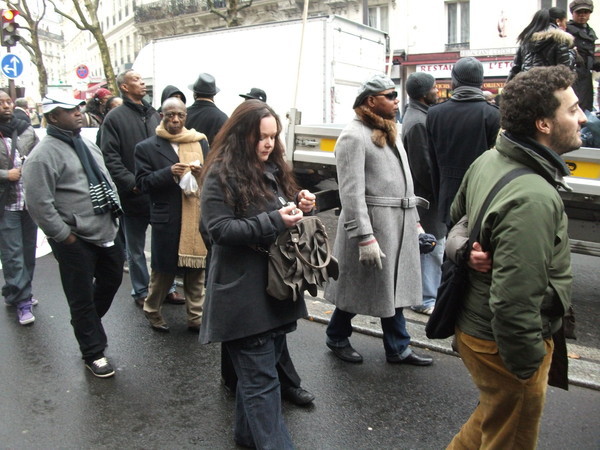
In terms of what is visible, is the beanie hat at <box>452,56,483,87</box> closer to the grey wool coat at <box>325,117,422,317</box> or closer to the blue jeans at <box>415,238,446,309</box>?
the grey wool coat at <box>325,117,422,317</box>

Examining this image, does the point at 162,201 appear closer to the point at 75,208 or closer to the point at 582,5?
the point at 75,208

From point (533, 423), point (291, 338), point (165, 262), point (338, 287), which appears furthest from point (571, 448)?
point (165, 262)

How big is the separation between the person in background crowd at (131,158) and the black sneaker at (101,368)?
4.62 feet

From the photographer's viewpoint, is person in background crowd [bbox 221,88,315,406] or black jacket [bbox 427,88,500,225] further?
black jacket [bbox 427,88,500,225]

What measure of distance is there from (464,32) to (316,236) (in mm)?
25107

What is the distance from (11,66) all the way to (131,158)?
9088mm

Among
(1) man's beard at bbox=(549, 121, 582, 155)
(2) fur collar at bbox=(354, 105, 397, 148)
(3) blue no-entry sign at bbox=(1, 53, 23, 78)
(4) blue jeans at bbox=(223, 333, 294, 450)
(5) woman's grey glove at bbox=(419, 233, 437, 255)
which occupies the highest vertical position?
(3) blue no-entry sign at bbox=(1, 53, 23, 78)

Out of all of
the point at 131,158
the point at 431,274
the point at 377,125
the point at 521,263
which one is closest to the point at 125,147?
the point at 131,158

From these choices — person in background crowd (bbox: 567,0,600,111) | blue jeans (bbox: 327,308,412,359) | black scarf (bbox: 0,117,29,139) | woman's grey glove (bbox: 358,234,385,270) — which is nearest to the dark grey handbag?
woman's grey glove (bbox: 358,234,385,270)

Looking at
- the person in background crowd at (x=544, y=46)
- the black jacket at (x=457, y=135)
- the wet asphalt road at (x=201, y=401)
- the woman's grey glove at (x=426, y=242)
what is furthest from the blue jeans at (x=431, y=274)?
the person in background crowd at (x=544, y=46)

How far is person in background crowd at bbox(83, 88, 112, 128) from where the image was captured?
8469mm

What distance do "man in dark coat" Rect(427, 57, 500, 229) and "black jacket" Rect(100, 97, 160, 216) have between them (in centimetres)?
257

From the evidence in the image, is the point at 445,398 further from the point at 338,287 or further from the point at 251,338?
the point at 251,338

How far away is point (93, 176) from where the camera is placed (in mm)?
4316
